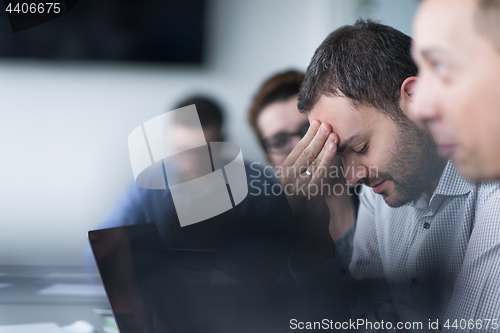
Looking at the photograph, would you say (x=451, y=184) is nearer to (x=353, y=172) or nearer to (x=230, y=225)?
(x=353, y=172)

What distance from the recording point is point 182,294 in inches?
29.3

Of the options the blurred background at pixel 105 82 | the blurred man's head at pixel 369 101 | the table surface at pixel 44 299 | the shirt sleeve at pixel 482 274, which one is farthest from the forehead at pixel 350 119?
the table surface at pixel 44 299

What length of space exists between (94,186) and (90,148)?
73 millimetres

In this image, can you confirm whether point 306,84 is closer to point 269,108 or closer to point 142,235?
point 269,108

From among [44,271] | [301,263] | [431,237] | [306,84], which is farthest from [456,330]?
[44,271]

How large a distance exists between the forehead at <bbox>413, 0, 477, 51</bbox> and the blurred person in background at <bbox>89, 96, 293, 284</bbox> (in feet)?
1.22

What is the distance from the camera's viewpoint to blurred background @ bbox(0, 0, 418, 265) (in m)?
0.71

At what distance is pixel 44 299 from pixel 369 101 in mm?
735

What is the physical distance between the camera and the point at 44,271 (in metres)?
0.73

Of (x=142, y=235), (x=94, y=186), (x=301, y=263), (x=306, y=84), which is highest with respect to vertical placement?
(x=306, y=84)

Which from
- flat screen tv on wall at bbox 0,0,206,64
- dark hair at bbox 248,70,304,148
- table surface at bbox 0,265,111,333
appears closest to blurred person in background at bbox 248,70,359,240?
dark hair at bbox 248,70,304,148

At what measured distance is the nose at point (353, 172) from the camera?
71 cm

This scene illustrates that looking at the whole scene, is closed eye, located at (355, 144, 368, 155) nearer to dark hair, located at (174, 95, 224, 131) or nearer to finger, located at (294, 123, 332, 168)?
finger, located at (294, 123, 332, 168)

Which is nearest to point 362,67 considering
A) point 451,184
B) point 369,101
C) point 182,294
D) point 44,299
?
point 369,101
